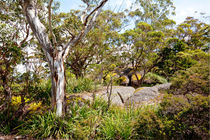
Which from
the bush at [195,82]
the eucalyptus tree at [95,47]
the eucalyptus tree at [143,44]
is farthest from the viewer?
the eucalyptus tree at [143,44]

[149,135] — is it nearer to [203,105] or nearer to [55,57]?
[203,105]

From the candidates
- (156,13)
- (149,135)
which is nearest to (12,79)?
(149,135)

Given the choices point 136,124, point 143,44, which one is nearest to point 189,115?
point 136,124

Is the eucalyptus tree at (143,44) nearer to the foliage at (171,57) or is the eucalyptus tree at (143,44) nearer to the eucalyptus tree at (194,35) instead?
the foliage at (171,57)

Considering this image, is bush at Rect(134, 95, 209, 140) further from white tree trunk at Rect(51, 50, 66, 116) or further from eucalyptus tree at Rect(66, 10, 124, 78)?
eucalyptus tree at Rect(66, 10, 124, 78)

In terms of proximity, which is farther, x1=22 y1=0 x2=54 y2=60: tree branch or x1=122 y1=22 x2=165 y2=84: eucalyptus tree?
x1=122 y1=22 x2=165 y2=84: eucalyptus tree

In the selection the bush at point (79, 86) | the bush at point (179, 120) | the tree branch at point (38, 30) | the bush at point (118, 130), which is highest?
the tree branch at point (38, 30)

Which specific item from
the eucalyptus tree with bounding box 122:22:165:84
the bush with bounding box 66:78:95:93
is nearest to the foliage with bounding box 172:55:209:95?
the bush with bounding box 66:78:95:93

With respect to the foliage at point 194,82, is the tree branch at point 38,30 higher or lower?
higher

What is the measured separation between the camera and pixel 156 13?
2180cm

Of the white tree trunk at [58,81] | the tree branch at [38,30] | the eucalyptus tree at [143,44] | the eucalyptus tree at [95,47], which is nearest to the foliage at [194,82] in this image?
the white tree trunk at [58,81]

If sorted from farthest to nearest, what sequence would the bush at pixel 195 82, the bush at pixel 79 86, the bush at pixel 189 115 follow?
the bush at pixel 79 86 → the bush at pixel 195 82 → the bush at pixel 189 115

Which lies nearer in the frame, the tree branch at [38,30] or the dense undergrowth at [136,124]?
the dense undergrowth at [136,124]

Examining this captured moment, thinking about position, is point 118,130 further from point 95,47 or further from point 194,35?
point 194,35
